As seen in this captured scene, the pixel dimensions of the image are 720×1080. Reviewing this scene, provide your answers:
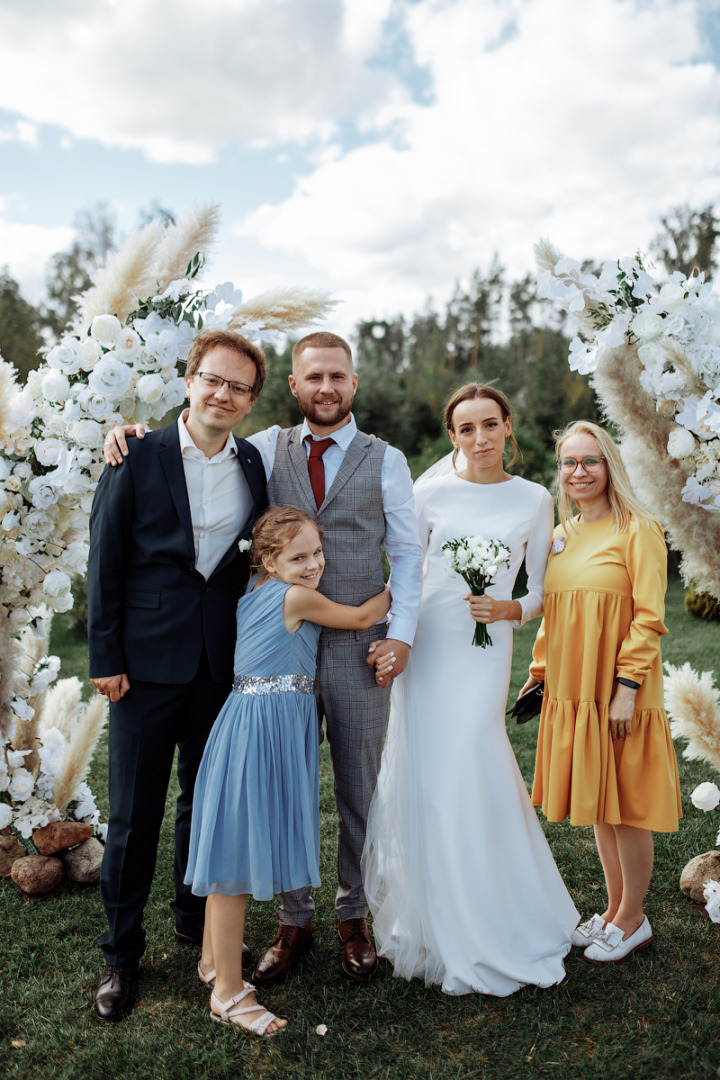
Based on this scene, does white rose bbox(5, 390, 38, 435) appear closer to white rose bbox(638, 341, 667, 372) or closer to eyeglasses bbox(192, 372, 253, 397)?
eyeglasses bbox(192, 372, 253, 397)

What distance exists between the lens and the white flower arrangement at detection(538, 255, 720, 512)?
123 inches

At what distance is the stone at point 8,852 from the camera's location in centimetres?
419

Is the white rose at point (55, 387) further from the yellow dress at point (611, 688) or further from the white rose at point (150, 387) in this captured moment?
the yellow dress at point (611, 688)

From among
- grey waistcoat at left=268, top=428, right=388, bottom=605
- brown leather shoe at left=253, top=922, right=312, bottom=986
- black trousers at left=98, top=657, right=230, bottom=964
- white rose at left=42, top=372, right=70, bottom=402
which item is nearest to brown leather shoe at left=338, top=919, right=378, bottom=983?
brown leather shoe at left=253, top=922, right=312, bottom=986

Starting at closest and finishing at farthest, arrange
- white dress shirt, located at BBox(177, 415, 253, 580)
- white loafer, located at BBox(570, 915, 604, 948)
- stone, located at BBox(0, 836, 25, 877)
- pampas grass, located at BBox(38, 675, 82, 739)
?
1. white dress shirt, located at BBox(177, 415, 253, 580)
2. white loafer, located at BBox(570, 915, 604, 948)
3. stone, located at BBox(0, 836, 25, 877)
4. pampas grass, located at BBox(38, 675, 82, 739)

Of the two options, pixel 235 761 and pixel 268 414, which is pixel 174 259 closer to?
pixel 235 761

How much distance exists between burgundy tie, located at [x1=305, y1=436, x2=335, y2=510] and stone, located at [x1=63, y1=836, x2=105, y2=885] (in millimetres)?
2375

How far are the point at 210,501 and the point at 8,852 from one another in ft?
8.48

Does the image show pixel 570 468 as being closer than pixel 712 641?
Yes

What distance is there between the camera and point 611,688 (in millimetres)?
3250

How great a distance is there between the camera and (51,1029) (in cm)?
289

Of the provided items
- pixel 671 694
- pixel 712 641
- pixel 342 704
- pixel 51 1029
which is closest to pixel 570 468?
pixel 671 694

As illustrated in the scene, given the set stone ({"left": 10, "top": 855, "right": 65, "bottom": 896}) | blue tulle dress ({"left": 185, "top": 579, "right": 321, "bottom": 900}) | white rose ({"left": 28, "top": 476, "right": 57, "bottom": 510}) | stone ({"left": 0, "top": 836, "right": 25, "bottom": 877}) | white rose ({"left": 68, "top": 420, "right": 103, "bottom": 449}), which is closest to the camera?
blue tulle dress ({"left": 185, "top": 579, "right": 321, "bottom": 900})

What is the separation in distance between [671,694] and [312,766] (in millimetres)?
1757
